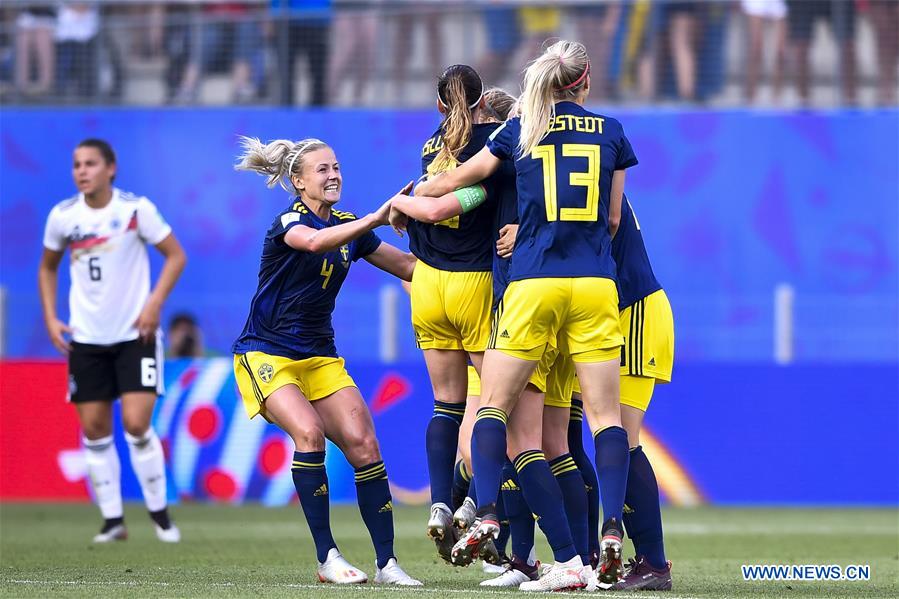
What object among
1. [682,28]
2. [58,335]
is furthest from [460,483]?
[682,28]

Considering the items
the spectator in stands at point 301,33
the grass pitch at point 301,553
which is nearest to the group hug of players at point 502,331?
the grass pitch at point 301,553

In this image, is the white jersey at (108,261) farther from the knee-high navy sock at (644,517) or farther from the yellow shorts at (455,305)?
the knee-high navy sock at (644,517)

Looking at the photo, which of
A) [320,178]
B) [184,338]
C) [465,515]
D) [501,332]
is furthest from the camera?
[184,338]

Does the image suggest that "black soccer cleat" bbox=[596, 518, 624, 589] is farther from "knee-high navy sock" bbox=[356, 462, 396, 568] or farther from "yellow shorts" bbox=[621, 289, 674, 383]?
"knee-high navy sock" bbox=[356, 462, 396, 568]

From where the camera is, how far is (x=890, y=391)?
→ 12578 mm

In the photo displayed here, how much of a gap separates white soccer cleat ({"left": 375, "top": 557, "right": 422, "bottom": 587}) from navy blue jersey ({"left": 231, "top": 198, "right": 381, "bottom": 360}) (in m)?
1.01

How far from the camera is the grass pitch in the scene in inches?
242

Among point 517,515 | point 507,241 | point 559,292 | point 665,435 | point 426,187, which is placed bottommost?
point 665,435

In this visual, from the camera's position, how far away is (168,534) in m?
9.23

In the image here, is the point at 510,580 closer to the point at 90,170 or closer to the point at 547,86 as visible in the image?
the point at 547,86

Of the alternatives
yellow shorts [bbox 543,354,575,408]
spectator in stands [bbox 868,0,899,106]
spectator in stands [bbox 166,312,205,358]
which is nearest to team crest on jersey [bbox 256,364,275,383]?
yellow shorts [bbox 543,354,575,408]

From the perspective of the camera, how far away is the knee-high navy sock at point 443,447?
6.52 m

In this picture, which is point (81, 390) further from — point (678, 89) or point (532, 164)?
point (678, 89)

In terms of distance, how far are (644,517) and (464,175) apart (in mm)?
1629
